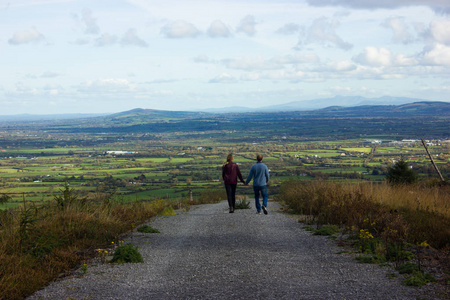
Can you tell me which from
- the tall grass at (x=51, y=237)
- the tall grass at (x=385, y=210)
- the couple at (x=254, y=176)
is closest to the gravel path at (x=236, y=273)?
the tall grass at (x=51, y=237)

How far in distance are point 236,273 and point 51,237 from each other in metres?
4.10

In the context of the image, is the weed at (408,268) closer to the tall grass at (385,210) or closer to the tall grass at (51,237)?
the tall grass at (385,210)

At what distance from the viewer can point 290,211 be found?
637 inches

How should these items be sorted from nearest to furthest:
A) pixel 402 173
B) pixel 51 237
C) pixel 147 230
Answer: pixel 51 237 < pixel 147 230 < pixel 402 173

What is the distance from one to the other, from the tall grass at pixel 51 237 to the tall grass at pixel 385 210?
20.0ft

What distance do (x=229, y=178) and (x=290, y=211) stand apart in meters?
2.95

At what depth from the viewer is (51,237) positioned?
8789mm

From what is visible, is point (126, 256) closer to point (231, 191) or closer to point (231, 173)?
point (231, 173)

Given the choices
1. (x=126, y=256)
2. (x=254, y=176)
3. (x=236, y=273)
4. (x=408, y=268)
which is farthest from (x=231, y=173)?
(x=408, y=268)

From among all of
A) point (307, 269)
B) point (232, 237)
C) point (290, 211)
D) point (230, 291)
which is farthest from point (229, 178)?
point (230, 291)

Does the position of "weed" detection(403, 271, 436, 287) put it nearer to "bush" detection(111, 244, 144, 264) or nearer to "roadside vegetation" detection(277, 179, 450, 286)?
"roadside vegetation" detection(277, 179, 450, 286)

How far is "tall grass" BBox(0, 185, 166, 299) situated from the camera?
6.73 meters

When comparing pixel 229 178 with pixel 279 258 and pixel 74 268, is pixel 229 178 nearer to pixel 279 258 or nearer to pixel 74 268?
pixel 279 258

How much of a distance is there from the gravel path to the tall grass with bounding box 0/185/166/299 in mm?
450
